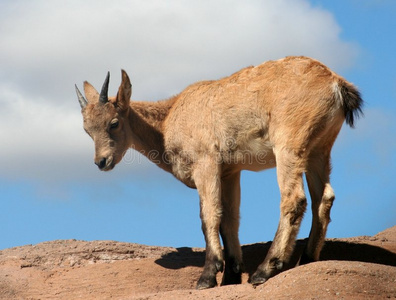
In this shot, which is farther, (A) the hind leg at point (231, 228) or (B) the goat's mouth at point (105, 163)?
(B) the goat's mouth at point (105, 163)

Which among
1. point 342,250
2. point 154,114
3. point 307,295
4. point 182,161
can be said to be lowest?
point 307,295

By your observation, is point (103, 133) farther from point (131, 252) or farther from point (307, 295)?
point (307, 295)

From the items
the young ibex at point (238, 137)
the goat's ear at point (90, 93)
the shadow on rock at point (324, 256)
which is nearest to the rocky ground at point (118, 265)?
the shadow on rock at point (324, 256)

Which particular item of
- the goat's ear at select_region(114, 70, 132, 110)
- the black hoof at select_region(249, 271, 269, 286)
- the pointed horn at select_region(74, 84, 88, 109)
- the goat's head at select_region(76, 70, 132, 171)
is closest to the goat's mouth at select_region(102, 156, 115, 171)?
the goat's head at select_region(76, 70, 132, 171)

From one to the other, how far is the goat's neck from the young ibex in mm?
20

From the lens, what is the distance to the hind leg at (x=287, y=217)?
1082 cm

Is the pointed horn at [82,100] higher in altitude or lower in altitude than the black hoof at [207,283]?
higher

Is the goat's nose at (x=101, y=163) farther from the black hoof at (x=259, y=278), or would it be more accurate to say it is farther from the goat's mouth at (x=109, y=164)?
the black hoof at (x=259, y=278)

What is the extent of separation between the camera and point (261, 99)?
11.6 m

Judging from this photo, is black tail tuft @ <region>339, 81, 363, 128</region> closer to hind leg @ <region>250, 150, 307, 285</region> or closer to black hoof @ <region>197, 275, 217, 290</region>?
hind leg @ <region>250, 150, 307, 285</region>

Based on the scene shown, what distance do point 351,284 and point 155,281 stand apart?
16.2 ft

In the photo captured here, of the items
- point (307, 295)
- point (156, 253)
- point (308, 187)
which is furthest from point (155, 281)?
point (307, 295)

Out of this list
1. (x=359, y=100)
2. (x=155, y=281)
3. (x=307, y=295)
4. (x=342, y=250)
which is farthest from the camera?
(x=342, y=250)

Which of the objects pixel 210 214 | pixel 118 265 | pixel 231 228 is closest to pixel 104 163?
pixel 118 265
